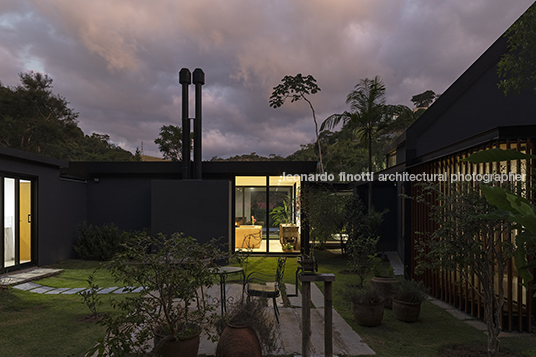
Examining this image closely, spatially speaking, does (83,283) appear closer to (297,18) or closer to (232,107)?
(297,18)

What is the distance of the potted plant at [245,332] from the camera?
308 cm

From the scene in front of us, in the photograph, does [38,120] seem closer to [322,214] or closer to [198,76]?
[198,76]

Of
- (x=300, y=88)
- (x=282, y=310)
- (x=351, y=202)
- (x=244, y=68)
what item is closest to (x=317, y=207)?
(x=351, y=202)

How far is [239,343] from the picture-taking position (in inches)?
122

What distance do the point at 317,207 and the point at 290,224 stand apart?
135 centimetres

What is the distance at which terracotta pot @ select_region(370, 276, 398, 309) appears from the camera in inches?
218

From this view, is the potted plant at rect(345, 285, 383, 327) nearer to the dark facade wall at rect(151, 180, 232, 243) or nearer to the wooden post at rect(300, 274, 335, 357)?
the wooden post at rect(300, 274, 335, 357)

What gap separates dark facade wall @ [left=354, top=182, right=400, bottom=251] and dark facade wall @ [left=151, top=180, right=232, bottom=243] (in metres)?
A: 5.09

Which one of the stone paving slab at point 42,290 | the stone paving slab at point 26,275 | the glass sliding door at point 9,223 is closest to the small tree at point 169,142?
the glass sliding door at point 9,223

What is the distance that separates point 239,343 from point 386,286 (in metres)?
3.29

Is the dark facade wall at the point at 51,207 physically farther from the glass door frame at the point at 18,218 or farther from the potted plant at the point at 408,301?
the potted plant at the point at 408,301

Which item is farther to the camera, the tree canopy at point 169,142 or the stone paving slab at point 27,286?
the tree canopy at point 169,142

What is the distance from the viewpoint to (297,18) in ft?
46.5

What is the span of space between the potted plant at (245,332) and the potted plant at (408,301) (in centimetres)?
217
